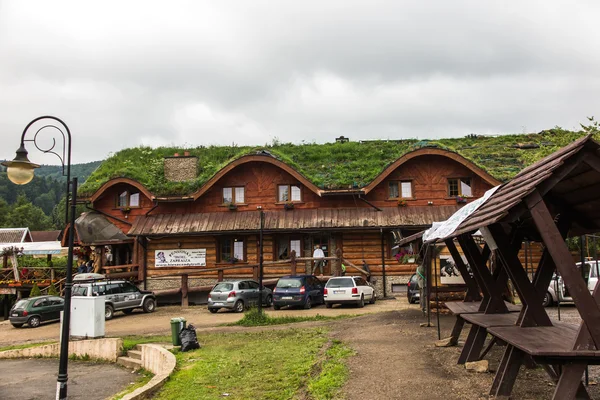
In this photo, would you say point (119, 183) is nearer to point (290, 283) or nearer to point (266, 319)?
point (290, 283)

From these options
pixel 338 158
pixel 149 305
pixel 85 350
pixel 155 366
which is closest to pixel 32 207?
pixel 338 158

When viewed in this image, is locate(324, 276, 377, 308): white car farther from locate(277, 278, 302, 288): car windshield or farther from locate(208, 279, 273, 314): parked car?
locate(208, 279, 273, 314): parked car

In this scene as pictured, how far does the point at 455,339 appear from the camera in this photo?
467 inches

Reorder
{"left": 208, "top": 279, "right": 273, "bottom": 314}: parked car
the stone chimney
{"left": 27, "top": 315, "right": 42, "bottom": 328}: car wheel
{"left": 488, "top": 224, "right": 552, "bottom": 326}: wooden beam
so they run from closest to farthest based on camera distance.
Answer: {"left": 488, "top": 224, "right": 552, "bottom": 326}: wooden beam, {"left": 208, "top": 279, "right": 273, "bottom": 314}: parked car, {"left": 27, "top": 315, "right": 42, "bottom": 328}: car wheel, the stone chimney

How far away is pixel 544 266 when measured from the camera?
7.53 m

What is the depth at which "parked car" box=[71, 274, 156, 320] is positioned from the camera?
24969 millimetres

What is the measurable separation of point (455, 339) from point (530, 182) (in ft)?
21.4

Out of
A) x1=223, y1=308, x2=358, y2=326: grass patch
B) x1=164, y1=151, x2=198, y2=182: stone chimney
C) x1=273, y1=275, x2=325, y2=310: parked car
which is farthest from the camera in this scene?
x1=164, y1=151, x2=198, y2=182: stone chimney

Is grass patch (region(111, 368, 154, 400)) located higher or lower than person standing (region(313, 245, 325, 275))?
lower

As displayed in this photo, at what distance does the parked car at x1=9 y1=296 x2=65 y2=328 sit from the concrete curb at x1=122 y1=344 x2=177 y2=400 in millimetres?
12359

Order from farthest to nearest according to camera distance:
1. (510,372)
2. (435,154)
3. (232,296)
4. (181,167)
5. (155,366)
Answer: (181,167) → (435,154) → (232,296) → (155,366) → (510,372)

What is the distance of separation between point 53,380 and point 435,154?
866 inches

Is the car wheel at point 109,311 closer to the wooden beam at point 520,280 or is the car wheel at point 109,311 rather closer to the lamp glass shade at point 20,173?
the lamp glass shade at point 20,173

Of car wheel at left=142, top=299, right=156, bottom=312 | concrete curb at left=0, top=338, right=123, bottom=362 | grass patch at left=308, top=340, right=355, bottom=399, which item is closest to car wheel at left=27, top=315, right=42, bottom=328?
car wheel at left=142, top=299, right=156, bottom=312
